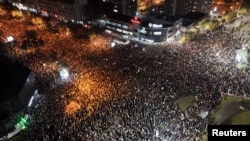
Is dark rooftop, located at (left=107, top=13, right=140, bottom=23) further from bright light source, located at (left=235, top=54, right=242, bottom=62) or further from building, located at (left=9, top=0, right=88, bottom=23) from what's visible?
bright light source, located at (left=235, top=54, right=242, bottom=62)

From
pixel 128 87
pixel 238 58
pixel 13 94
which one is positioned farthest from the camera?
pixel 238 58

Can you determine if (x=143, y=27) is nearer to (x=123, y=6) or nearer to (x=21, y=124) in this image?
(x=123, y=6)

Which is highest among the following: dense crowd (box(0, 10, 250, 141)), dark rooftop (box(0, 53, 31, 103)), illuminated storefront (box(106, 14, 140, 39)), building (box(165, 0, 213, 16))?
building (box(165, 0, 213, 16))

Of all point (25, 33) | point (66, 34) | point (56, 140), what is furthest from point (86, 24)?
point (56, 140)

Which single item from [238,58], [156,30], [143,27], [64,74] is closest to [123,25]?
[143,27]

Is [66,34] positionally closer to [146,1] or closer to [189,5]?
[146,1]

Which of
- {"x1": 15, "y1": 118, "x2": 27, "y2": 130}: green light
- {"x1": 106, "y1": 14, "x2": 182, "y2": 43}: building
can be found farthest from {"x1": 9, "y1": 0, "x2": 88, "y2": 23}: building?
{"x1": 15, "y1": 118, "x2": 27, "y2": 130}: green light

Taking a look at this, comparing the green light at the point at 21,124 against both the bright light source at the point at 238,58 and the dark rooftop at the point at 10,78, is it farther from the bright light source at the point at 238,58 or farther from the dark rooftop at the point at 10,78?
the bright light source at the point at 238,58
